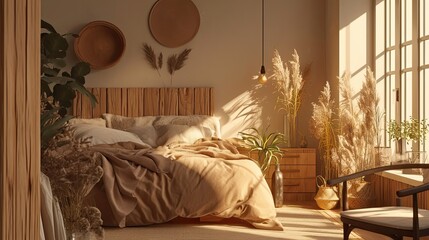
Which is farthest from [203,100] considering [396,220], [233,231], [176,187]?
[396,220]

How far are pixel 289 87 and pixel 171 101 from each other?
53.6 inches

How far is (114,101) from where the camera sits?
7441 mm

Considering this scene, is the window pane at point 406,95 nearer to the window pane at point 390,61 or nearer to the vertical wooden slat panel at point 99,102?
the window pane at point 390,61

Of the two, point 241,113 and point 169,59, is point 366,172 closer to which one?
point 241,113

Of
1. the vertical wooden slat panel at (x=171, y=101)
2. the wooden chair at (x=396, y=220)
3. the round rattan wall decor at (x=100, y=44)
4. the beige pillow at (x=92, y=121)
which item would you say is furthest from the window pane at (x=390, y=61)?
the wooden chair at (x=396, y=220)

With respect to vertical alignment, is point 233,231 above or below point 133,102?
below

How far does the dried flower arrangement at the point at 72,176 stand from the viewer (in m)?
2.47

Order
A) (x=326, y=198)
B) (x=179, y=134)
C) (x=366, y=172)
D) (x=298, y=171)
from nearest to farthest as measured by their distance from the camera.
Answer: (x=366, y=172) → (x=326, y=198) → (x=179, y=134) → (x=298, y=171)

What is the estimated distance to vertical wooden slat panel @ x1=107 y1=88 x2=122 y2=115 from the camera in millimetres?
7434

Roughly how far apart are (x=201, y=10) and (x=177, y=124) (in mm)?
1394

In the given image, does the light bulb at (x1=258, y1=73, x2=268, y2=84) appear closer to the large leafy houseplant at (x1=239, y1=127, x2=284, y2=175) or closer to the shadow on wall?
the shadow on wall

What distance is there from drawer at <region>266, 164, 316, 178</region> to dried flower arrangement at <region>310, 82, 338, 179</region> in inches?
6.3

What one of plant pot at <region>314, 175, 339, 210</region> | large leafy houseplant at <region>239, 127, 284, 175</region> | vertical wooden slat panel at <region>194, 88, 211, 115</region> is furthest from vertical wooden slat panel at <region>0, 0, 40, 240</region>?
vertical wooden slat panel at <region>194, 88, 211, 115</region>

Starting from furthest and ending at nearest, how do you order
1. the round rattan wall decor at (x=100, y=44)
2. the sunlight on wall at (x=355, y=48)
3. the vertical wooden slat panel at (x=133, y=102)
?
1. the vertical wooden slat panel at (x=133, y=102)
2. the round rattan wall decor at (x=100, y=44)
3. the sunlight on wall at (x=355, y=48)
